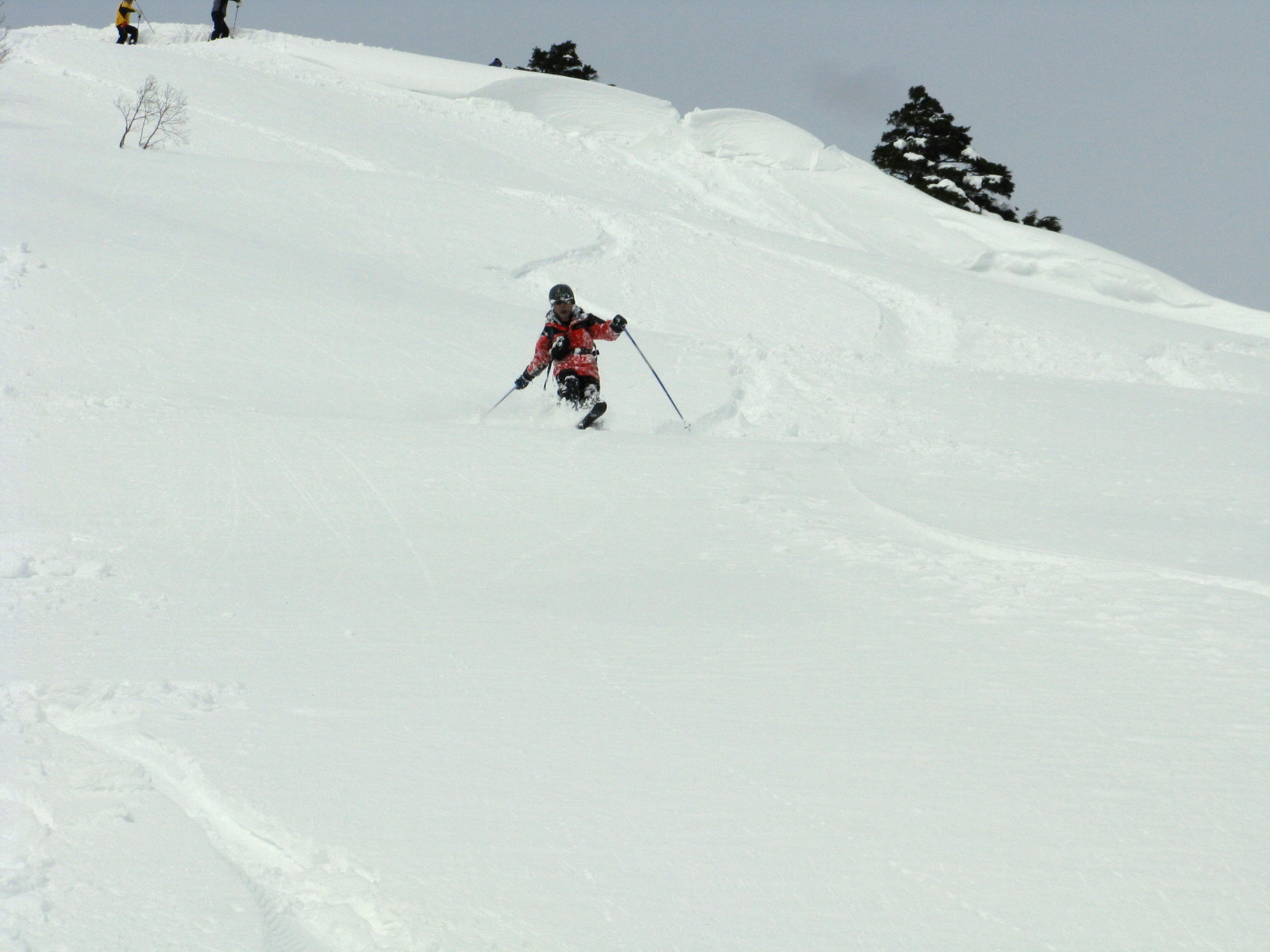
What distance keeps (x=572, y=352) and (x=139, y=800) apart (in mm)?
6860

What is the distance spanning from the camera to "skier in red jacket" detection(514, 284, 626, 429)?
930 cm

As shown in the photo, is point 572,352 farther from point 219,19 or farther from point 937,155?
point 937,155

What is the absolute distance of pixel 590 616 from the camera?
474cm

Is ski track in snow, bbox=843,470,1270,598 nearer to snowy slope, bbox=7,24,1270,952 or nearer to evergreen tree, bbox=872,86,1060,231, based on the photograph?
snowy slope, bbox=7,24,1270,952

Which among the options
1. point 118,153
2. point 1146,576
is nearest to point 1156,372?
point 1146,576

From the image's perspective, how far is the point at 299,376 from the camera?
31.8ft

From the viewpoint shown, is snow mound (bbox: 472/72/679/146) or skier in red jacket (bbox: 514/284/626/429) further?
snow mound (bbox: 472/72/679/146)

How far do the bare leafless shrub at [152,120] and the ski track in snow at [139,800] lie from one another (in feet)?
53.7

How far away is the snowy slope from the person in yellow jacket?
593 inches

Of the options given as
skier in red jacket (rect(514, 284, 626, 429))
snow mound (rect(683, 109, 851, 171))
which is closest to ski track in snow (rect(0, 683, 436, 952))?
skier in red jacket (rect(514, 284, 626, 429))

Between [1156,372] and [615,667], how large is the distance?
11.9m

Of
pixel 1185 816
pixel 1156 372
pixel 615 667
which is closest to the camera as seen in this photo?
pixel 1185 816

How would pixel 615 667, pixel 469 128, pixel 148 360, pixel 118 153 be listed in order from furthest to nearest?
pixel 469 128 < pixel 118 153 < pixel 148 360 < pixel 615 667

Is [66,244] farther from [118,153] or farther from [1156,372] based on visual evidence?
[1156,372]
